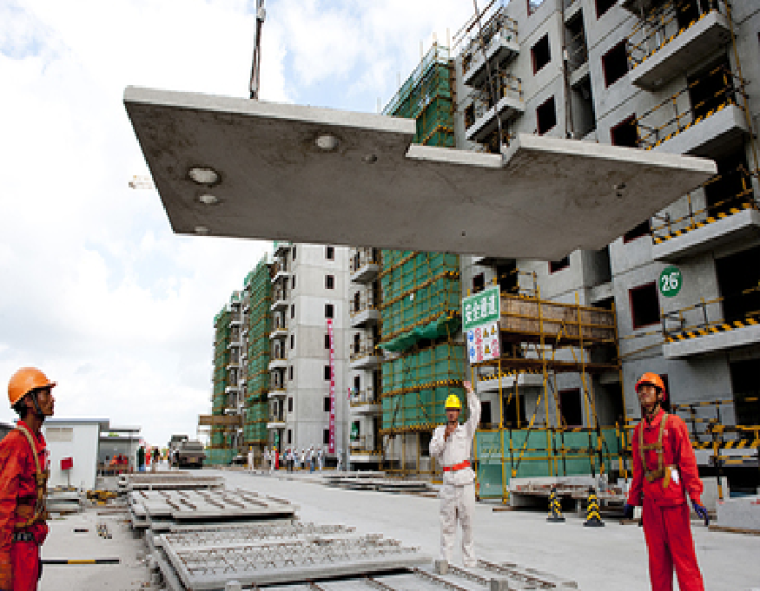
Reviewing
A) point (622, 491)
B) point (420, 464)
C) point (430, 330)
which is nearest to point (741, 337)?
point (622, 491)

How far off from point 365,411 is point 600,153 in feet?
110

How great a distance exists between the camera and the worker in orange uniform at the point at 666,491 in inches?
177

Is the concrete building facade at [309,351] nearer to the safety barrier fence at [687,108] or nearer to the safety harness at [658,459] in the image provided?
the safety barrier fence at [687,108]

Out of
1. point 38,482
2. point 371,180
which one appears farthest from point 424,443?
point 38,482

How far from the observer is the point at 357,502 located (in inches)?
656

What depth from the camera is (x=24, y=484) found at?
3898 mm

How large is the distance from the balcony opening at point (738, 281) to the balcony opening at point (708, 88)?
169 inches

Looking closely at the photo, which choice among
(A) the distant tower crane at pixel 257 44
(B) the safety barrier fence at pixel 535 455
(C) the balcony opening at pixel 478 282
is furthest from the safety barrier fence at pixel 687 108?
(A) the distant tower crane at pixel 257 44

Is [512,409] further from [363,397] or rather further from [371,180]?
[371,180]

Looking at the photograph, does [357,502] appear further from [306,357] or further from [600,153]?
[306,357]

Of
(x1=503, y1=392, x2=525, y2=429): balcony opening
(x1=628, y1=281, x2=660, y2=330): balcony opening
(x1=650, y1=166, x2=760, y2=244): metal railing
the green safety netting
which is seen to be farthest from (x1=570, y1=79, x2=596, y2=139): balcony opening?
(x1=503, y1=392, x2=525, y2=429): balcony opening

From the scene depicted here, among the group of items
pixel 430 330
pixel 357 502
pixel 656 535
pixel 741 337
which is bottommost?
pixel 357 502

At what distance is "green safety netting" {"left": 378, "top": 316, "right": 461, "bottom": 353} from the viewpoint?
89.5 ft

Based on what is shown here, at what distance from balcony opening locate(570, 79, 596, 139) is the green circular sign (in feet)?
24.7
